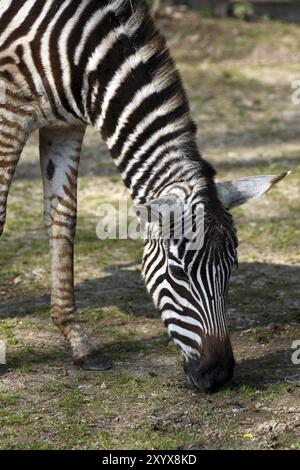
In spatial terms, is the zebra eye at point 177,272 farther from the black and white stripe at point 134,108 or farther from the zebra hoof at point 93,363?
the zebra hoof at point 93,363

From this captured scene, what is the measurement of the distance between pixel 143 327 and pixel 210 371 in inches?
80.7

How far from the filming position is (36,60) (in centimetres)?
750

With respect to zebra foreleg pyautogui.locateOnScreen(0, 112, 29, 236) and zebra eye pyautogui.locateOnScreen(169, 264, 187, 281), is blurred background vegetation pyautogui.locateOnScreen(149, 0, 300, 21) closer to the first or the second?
zebra foreleg pyautogui.locateOnScreen(0, 112, 29, 236)

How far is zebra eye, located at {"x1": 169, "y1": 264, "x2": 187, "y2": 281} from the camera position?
6.68 meters

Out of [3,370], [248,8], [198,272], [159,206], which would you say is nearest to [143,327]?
[3,370]

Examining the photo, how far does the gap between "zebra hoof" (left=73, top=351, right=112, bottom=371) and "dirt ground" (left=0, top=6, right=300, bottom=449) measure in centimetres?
7

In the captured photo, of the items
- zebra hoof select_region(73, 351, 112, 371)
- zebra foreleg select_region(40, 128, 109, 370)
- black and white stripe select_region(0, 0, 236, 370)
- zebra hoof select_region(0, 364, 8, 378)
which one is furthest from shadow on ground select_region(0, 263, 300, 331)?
black and white stripe select_region(0, 0, 236, 370)

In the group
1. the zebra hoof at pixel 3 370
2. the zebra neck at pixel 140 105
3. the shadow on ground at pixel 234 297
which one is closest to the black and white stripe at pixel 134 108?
the zebra neck at pixel 140 105

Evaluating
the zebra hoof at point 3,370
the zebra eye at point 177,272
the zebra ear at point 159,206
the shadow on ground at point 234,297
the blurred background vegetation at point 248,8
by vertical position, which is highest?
the blurred background vegetation at point 248,8

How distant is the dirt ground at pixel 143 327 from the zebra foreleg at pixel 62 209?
30 centimetres

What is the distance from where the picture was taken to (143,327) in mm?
8602

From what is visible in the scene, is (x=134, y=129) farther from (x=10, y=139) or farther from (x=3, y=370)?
(x=3, y=370)

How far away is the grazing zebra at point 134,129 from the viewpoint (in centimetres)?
662
